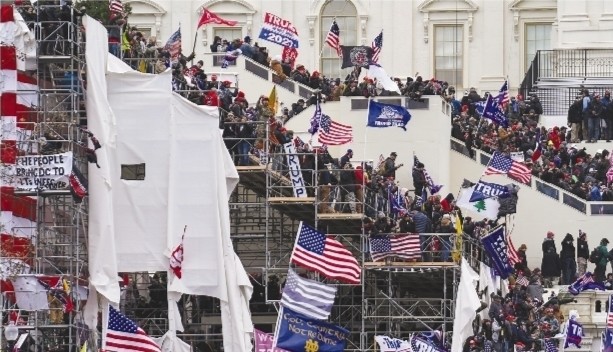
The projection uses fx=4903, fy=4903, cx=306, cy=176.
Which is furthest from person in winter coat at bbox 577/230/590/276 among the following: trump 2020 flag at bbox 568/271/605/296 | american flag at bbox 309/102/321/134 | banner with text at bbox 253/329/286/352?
banner with text at bbox 253/329/286/352

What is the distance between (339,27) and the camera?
508 ft

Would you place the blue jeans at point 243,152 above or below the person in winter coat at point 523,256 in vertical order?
above

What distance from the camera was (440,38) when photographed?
509 ft

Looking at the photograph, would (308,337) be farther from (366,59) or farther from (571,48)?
(571,48)

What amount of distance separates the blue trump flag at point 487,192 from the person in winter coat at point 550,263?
3.93m

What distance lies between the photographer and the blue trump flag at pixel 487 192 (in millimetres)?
127000

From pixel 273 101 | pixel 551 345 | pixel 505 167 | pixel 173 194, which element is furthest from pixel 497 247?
pixel 173 194

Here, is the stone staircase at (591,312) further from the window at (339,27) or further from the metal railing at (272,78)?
the window at (339,27)

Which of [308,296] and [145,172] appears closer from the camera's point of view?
[145,172]

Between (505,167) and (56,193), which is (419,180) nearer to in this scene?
(505,167)

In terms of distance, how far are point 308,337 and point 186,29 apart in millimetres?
34925

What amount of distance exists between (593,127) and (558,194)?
5035 millimetres

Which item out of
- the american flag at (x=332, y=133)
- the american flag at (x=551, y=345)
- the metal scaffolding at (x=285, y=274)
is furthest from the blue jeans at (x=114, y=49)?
the american flag at (x=551, y=345)

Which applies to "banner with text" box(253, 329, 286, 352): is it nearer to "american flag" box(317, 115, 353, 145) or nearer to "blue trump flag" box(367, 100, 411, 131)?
"american flag" box(317, 115, 353, 145)
